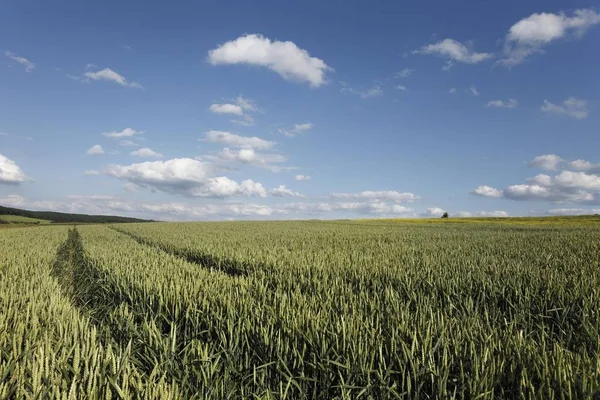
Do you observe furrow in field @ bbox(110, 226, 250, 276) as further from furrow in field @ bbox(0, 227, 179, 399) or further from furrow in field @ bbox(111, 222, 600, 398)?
furrow in field @ bbox(0, 227, 179, 399)

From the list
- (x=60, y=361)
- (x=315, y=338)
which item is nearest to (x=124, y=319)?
(x=60, y=361)

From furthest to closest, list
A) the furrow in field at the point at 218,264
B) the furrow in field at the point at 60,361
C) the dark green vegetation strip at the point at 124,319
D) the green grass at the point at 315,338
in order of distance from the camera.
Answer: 1. the furrow in field at the point at 218,264
2. the dark green vegetation strip at the point at 124,319
3. the green grass at the point at 315,338
4. the furrow in field at the point at 60,361

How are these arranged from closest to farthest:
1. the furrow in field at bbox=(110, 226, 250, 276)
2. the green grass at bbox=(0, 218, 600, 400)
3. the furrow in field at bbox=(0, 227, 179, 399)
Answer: the furrow in field at bbox=(0, 227, 179, 399)
the green grass at bbox=(0, 218, 600, 400)
the furrow in field at bbox=(110, 226, 250, 276)

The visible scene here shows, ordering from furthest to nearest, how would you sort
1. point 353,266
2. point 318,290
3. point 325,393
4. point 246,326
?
point 353,266, point 318,290, point 246,326, point 325,393

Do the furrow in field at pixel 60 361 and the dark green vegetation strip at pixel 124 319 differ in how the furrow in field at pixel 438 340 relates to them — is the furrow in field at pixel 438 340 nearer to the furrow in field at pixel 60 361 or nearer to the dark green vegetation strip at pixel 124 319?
the dark green vegetation strip at pixel 124 319

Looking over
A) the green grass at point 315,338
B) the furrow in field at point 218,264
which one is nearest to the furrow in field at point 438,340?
the green grass at point 315,338

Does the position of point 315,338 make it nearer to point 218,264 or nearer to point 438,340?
point 438,340

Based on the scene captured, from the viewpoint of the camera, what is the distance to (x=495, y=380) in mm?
2779

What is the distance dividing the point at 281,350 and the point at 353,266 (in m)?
4.67

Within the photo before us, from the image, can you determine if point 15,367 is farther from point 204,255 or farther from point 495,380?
point 204,255

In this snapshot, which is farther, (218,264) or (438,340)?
(218,264)

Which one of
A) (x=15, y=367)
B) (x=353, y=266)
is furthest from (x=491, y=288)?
(x=15, y=367)

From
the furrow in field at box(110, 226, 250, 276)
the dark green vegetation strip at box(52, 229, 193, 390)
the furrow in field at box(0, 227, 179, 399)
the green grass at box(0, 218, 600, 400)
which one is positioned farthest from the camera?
the furrow in field at box(110, 226, 250, 276)

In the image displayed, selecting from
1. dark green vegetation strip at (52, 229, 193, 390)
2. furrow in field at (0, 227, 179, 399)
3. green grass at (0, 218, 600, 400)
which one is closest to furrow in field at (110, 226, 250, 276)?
green grass at (0, 218, 600, 400)
